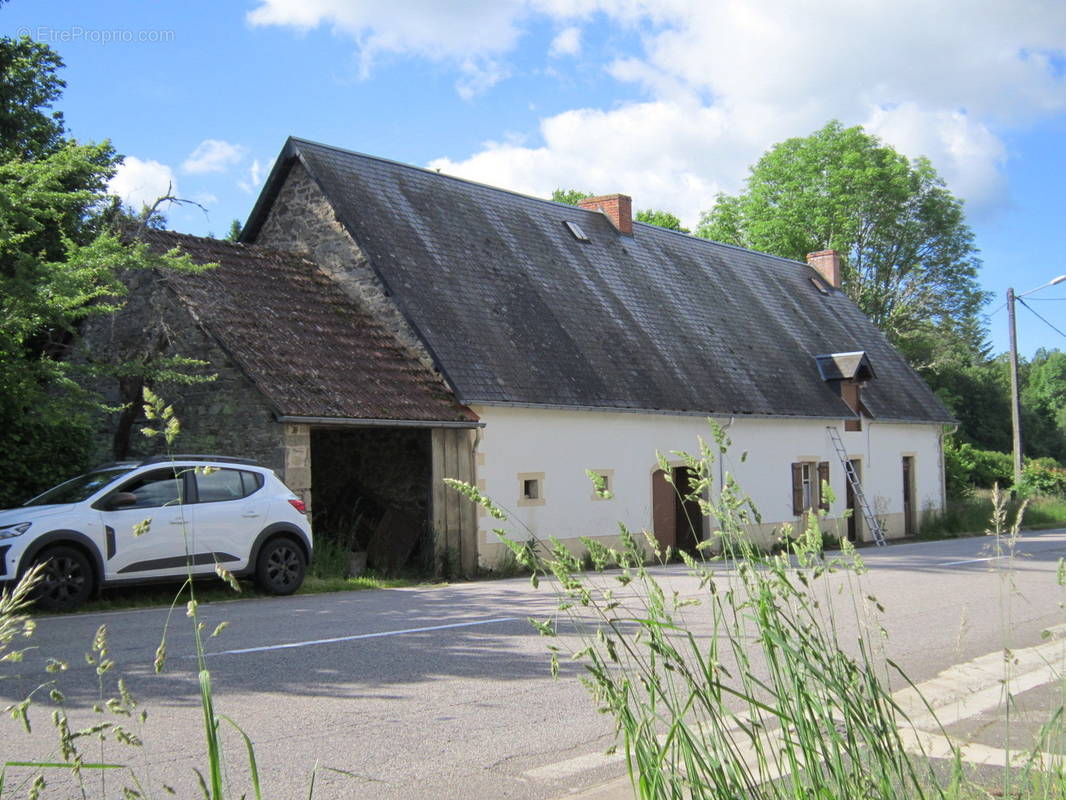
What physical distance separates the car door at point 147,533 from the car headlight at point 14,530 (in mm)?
785

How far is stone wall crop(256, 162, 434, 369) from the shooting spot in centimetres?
1895

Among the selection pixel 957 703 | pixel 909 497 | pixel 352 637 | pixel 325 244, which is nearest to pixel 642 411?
pixel 325 244

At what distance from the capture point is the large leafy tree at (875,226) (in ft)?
149

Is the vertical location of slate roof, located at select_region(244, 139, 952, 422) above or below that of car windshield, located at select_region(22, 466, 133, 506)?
above

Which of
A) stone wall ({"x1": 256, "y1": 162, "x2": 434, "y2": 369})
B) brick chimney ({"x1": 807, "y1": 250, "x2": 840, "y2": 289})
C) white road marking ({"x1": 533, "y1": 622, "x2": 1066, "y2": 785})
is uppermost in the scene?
brick chimney ({"x1": 807, "y1": 250, "x2": 840, "y2": 289})

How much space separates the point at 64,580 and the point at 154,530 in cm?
106

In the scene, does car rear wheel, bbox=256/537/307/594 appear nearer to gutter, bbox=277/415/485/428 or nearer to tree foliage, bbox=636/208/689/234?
gutter, bbox=277/415/485/428

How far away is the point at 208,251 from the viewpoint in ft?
61.2

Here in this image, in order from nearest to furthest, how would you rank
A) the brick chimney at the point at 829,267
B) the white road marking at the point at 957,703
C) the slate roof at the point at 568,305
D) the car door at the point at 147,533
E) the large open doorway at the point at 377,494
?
the white road marking at the point at 957,703 → the car door at the point at 147,533 → the large open doorway at the point at 377,494 → the slate roof at the point at 568,305 → the brick chimney at the point at 829,267

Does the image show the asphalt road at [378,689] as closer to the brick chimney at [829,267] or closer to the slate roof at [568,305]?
the slate roof at [568,305]

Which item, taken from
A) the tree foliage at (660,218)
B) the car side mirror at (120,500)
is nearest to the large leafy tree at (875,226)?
the tree foliage at (660,218)

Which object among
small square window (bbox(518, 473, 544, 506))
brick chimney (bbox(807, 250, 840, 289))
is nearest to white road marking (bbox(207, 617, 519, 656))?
small square window (bbox(518, 473, 544, 506))

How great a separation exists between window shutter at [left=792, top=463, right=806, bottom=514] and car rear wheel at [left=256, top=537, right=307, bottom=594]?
1512cm

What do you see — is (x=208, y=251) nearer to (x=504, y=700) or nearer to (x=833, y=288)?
(x=504, y=700)
